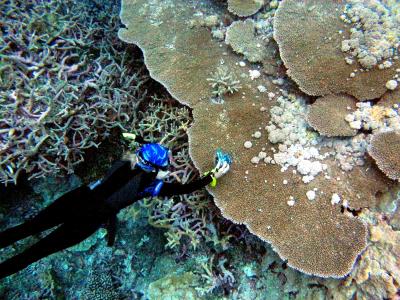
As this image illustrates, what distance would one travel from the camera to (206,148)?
3.39m

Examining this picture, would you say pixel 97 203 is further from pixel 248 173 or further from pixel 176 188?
pixel 248 173

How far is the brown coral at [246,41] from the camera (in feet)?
12.2

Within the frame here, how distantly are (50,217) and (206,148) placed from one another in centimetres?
172

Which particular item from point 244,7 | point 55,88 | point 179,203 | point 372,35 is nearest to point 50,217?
point 179,203

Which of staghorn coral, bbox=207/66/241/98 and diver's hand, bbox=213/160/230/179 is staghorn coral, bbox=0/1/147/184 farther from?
diver's hand, bbox=213/160/230/179

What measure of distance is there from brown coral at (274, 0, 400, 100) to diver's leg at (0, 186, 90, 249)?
2654mm

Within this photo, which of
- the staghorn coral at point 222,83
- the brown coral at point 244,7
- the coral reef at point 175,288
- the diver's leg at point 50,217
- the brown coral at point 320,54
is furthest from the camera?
the brown coral at point 244,7

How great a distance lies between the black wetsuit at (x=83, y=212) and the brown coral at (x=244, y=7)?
8.47ft

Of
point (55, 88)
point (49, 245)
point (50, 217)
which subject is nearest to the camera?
point (49, 245)

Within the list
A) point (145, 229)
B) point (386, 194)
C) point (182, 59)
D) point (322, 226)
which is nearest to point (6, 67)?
point (182, 59)

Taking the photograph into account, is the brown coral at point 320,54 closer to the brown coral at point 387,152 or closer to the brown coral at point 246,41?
the brown coral at point 246,41

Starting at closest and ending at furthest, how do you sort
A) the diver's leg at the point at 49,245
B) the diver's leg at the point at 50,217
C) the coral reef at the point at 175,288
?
the diver's leg at the point at 49,245 → the diver's leg at the point at 50,217 → the coral reef at the point at 175,288

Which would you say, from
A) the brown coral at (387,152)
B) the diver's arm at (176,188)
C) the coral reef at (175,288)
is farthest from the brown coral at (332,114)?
the coral reef at (175,288)

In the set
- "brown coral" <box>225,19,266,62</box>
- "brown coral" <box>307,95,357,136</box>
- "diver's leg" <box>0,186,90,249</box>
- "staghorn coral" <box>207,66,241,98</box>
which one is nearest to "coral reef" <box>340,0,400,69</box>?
"brown coral" <box>307,95,357,136</box>
